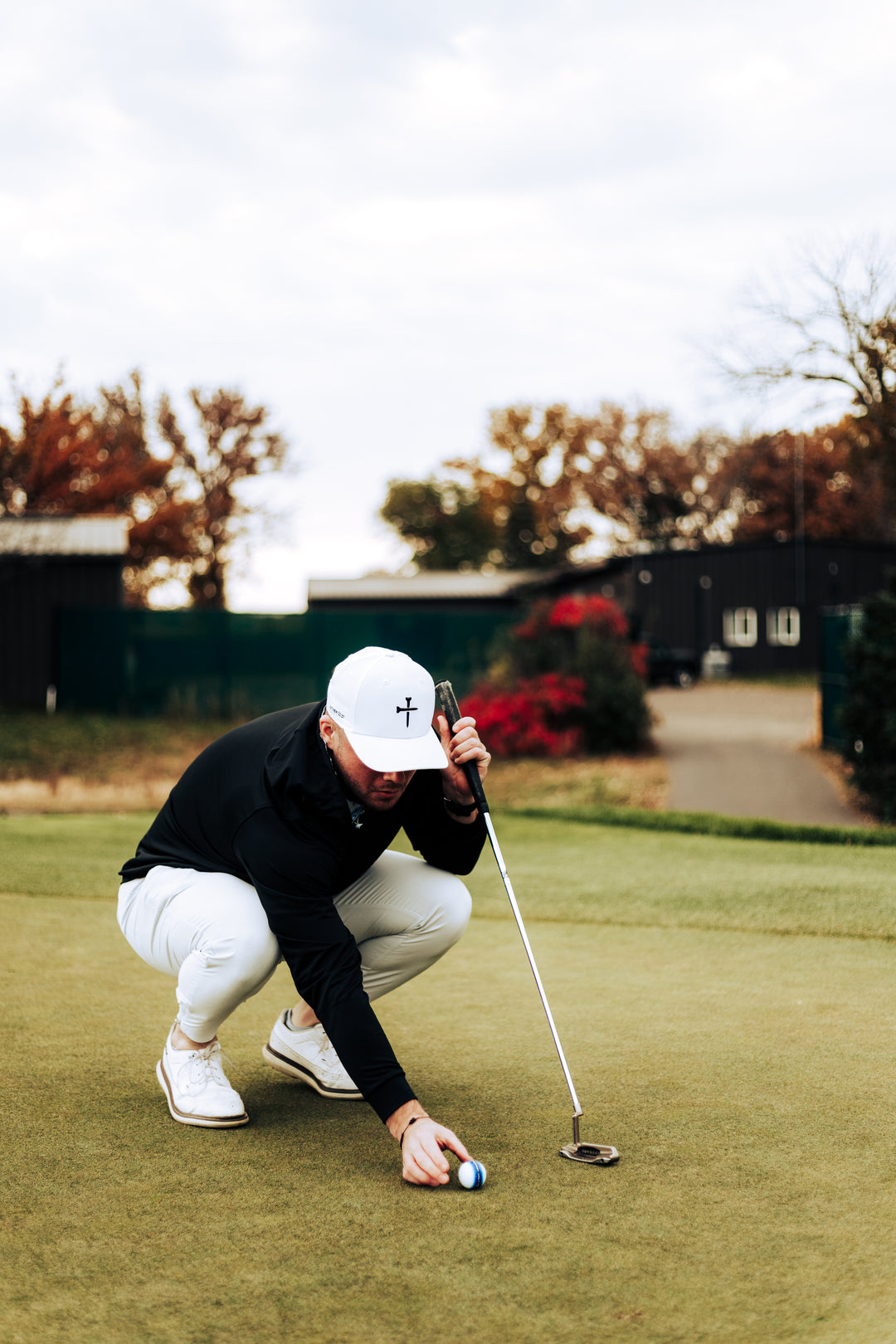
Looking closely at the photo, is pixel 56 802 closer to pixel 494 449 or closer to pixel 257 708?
pixel 257 708

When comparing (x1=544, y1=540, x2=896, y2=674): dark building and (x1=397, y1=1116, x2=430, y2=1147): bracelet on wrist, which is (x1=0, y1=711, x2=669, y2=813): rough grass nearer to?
(x1=397, y1=1116, x2=430, y2=1147): bracelet on wrist

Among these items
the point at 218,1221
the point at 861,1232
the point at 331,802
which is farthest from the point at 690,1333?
the point at 331,802

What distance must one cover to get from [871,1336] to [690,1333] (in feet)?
0.96

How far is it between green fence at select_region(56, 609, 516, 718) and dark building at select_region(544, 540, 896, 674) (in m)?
16.9

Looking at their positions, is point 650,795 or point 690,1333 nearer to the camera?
point 690,1333

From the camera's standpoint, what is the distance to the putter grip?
3250 millimetres

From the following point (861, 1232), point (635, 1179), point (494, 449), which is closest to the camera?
point (861, 1232)

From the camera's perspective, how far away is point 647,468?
48844 mm

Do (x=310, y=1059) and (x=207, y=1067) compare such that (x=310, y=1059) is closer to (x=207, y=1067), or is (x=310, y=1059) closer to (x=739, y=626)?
(x=207, y=1067)

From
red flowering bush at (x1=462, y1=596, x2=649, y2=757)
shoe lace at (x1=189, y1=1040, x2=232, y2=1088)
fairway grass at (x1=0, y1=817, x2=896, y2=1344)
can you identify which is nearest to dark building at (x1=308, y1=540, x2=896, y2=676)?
red flowering bush at (x1=462, y1=596, x2=649, y2=757)

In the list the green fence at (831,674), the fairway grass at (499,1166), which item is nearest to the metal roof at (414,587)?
the green fence at (831,674)

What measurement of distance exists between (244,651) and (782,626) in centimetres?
2177

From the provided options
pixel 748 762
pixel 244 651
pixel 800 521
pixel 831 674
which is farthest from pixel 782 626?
pixel 748 762

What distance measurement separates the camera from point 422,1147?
270 centimetres
